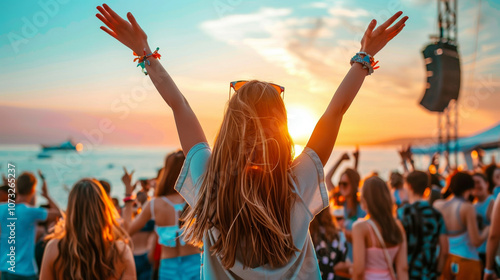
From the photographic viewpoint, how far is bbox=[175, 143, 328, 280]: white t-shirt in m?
1.25

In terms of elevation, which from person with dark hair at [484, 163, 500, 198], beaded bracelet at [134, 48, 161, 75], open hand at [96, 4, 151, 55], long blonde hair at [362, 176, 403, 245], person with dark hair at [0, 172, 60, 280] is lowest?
person with dark hair at [0, 172, 60, 280]

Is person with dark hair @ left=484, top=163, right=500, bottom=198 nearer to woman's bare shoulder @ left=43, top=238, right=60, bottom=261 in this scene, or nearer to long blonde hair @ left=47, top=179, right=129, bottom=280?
long blonde hair @ left=47, top=179, right=129, bottom=280

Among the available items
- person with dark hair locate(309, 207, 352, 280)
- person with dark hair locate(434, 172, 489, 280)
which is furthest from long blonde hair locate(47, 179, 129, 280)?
person with dark hair locate(434, 172, 489, 280)

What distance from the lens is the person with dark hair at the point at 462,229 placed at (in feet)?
13.8

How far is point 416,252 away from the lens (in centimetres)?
357

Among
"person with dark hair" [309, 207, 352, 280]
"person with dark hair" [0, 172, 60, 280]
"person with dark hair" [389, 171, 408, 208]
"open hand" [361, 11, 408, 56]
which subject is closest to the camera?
"open hand" [361, 11, 408, 56]

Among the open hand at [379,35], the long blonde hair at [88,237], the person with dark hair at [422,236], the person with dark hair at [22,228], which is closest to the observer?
the open hand at [379,35]

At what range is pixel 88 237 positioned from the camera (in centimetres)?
240

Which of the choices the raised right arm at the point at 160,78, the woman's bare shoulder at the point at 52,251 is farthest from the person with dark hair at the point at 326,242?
the raised right arm at the point at 160,78

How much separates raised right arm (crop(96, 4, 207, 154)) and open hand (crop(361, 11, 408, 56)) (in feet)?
2.36

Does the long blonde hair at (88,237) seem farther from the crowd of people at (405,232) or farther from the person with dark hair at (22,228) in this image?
the person with dark hair at (22,228)

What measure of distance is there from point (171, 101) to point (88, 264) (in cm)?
147

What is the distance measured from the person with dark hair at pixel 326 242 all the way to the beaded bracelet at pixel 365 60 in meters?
2.03

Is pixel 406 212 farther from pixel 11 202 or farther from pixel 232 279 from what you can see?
pixel 11 202
